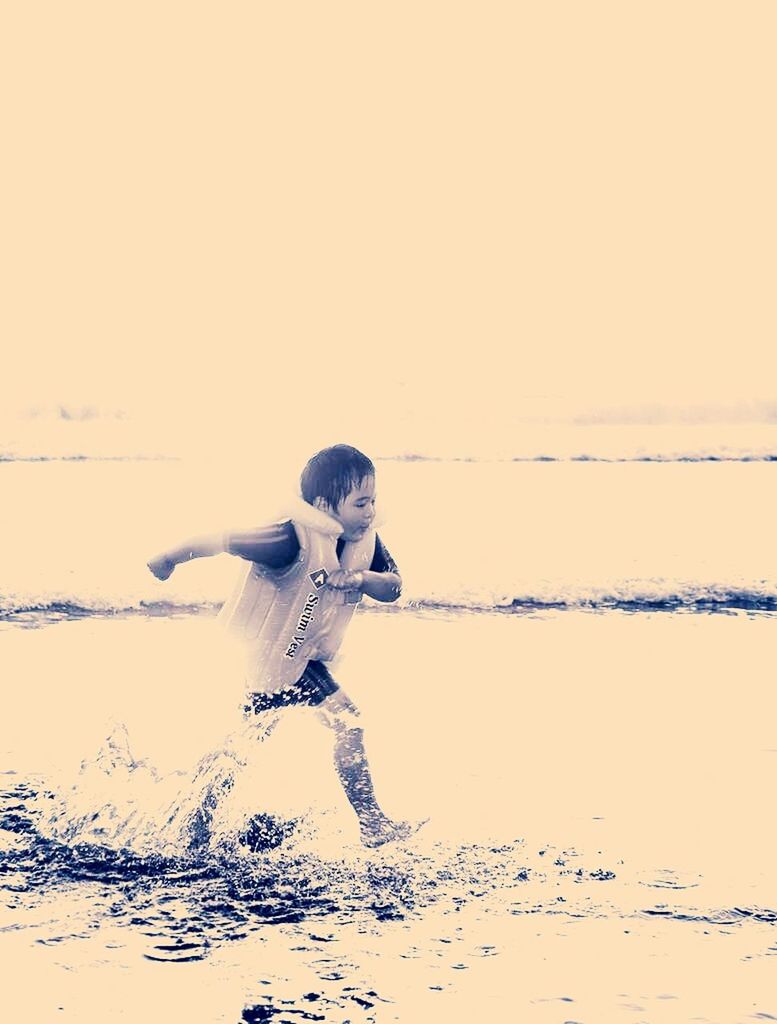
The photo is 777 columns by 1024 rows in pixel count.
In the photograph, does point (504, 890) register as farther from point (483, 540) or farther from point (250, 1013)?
point (483, 540)

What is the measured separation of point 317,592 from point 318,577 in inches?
2.0

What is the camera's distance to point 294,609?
480 centimetres

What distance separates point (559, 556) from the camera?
10.7 metres

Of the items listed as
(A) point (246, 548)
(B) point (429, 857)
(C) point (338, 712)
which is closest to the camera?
(B) point (429, 857)

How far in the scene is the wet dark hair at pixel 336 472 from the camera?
15.4 ft

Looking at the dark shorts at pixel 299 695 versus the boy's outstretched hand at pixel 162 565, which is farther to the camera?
the dark shorts at pixel 299 695

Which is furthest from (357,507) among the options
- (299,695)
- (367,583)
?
(299,695)

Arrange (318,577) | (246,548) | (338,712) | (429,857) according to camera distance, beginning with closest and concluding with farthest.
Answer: (429,857)
(246,548)
(318,577)
(338,712)

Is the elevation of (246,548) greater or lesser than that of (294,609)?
greater

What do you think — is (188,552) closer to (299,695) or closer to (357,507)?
(357,507)

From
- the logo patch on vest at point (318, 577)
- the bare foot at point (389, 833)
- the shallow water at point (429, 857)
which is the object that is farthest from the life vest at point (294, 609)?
the bare foot at point (389, 833)

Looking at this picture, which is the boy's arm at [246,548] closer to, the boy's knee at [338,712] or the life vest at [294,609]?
the life vest at [294,609]

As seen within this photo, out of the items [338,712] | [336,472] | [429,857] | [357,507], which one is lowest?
[429,857]

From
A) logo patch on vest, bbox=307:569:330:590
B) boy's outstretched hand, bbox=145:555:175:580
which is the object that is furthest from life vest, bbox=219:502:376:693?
boy's outstretched hand, bbox=145:555:175:580
